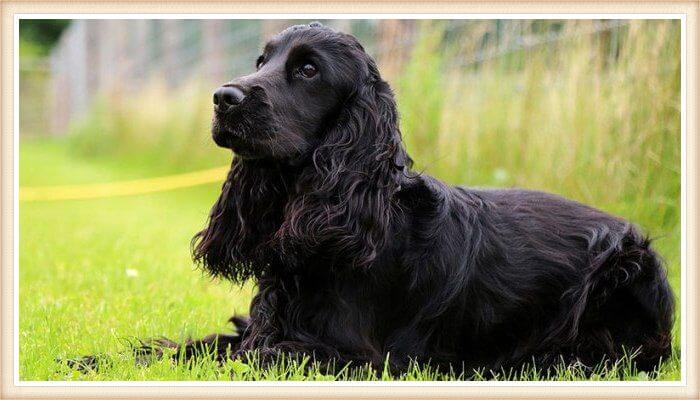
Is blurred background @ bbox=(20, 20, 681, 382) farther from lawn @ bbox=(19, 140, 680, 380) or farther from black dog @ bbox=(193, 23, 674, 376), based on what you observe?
black dog @ bbox=(193, 23, 674, 376)

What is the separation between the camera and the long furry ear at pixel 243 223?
3.88m

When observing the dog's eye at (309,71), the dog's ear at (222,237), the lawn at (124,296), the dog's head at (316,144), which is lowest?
the lawn at (124,296)

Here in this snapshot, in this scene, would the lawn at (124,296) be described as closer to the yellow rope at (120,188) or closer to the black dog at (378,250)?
the black dog at (378,250)

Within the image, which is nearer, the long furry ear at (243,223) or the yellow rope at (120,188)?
the long furry ear at (243,223)

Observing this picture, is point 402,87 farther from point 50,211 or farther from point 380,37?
point 50,211

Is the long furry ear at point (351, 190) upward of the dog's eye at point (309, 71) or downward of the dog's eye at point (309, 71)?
downward

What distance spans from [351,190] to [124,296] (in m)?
2.35

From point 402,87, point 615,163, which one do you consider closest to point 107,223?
point 402,87

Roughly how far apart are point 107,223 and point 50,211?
1633 millimetres

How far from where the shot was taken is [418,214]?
3924mm

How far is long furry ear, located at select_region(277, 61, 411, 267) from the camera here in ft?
11.9

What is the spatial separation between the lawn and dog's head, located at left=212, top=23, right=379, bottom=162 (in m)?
0.91

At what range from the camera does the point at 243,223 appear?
12.9ft

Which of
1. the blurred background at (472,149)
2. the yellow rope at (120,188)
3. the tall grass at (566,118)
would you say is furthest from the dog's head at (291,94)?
the yellow rope at (120,188)
